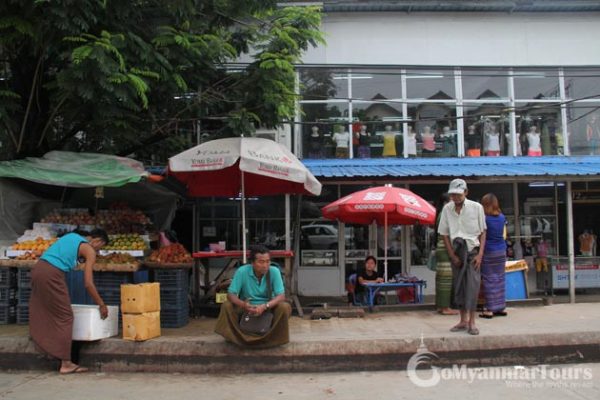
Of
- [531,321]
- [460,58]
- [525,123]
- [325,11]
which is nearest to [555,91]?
[525,123]

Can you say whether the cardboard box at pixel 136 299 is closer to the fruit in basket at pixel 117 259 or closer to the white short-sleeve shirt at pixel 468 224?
the fruit in basket at pixel 117 259

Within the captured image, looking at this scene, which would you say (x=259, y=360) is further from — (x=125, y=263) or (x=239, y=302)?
(x=125, y=263)

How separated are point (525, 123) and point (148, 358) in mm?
10076

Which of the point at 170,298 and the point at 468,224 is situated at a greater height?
the point at 468,224

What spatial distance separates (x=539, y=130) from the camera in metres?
12.5

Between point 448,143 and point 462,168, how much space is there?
188 centimetres

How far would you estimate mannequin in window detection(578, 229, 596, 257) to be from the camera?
1227cm

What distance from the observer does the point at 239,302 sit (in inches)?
235

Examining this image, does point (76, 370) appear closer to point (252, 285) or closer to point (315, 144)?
point (252, 285)

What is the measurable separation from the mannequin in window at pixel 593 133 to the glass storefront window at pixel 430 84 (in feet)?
10.9

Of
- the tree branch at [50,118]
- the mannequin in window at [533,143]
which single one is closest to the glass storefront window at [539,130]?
the mannequin in window at [533,143]

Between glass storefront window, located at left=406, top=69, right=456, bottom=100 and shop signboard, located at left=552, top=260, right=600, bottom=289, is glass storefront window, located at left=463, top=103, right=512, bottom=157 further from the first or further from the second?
shop signboard, located at left=552, top=260, right=600, bottom=289

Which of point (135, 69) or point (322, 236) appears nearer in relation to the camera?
point (135, 69)

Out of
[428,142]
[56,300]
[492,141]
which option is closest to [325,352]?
[56,300]
